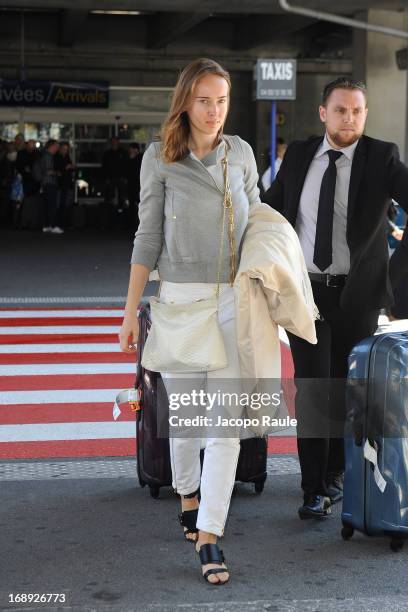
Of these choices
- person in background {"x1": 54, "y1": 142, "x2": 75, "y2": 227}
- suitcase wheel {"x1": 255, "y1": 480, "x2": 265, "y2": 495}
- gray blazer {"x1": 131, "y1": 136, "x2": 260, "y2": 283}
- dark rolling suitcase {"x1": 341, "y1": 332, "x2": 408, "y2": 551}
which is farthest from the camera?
person in background {"x1": 54, "y1": 142, "x2": 75, "y2": 227}

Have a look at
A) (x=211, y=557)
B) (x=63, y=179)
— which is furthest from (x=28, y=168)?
(x=211, y=557)

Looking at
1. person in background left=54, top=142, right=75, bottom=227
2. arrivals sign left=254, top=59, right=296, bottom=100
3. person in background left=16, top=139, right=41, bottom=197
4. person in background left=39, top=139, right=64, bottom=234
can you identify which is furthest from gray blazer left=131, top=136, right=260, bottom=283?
person in background left=16, top=139, right=41, bottom=197

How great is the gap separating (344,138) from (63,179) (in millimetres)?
18829

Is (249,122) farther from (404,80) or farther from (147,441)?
(147,441)

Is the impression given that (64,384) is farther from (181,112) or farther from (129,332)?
(181,112)

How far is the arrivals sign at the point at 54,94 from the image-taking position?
29.1 metres

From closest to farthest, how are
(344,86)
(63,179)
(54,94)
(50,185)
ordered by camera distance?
(344,86) → (50,185) → (63,179) → (54,94)

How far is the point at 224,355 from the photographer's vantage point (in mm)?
3812

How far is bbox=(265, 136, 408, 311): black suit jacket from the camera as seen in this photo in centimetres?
445

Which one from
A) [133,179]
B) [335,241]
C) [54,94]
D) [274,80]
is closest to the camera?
[335,241]

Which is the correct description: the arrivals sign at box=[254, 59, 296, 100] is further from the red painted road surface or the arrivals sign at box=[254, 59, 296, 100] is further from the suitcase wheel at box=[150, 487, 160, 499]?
the suitcase wheel at box=[150, 487, 160, 499]

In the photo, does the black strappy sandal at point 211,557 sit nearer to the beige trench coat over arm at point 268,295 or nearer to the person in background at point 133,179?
the beige trench coat over arm at point 268,295

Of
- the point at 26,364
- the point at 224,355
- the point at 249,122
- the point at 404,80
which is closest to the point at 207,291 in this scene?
the point at 224,355

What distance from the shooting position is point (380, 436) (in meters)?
4.07
